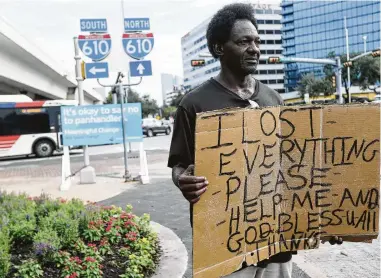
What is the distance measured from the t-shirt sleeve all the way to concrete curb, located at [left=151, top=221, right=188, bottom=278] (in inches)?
84.1

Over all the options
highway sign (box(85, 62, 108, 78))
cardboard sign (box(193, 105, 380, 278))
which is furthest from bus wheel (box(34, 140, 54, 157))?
cardboard sign (box(193, 105, 380, 278))

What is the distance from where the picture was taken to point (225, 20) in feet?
6.55

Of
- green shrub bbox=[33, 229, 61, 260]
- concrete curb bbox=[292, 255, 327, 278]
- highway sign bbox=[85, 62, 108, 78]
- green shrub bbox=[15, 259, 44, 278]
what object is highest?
highway sign bbox=[85, 62, 108, 78]

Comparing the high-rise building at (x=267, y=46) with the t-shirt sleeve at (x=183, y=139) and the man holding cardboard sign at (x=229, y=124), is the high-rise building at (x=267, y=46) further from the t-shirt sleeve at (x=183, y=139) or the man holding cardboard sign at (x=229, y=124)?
the t-shirt sleeve at (x=183, y=139)

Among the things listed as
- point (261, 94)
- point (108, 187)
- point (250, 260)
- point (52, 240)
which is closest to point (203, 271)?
point (250, 260)

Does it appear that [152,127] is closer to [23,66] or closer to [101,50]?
[23,66]

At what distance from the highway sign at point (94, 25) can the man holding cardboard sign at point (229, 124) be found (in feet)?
28.5

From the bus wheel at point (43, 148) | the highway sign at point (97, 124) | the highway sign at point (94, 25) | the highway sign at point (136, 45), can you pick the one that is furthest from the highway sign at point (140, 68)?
the bus wheel at point (43, 148)

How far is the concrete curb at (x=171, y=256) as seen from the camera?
3888mm

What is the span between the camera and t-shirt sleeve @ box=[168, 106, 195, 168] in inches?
76.5

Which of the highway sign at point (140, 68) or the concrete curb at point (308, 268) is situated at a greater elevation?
the highway sign at point (140, 68)

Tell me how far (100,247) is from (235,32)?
Answer: 106 inches

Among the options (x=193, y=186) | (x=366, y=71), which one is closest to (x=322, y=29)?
(x=366, y=71)

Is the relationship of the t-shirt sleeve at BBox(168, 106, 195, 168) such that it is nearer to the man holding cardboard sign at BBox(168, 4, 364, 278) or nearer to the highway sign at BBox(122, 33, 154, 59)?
the man holding cardboard sign at BBox(168, 4, 364, 278)
